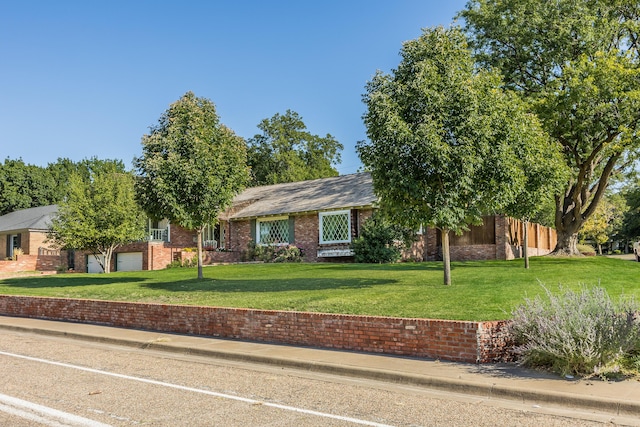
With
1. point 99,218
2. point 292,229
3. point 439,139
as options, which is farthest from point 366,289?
point 99,218

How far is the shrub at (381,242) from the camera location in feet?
84.5

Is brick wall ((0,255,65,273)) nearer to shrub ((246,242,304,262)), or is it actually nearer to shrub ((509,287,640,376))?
shrub ((246,242,304,262))

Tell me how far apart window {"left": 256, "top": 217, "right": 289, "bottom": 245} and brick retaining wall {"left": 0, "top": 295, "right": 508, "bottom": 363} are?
1652 centimetres

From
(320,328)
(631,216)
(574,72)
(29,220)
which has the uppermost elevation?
(574,72)

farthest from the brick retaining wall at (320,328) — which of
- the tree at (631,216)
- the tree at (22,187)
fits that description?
the tree at (631,216)

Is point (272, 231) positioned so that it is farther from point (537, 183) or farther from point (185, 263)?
point (537, 183)

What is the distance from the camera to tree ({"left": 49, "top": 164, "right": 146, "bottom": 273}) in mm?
28625

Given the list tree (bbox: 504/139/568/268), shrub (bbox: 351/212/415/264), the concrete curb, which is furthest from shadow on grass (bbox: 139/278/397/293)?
shrub (bbox: 351/212/415/264)

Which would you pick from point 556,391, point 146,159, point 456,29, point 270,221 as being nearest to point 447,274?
point 456,29

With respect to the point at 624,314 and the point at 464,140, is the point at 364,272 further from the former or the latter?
the point at 624,314

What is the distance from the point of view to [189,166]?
18.7 meters

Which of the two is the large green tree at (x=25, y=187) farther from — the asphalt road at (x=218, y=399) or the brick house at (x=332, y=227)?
the asphalt road at (x=218, y=399)

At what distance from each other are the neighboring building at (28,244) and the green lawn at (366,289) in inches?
597

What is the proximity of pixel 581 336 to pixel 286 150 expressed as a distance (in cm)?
5695
